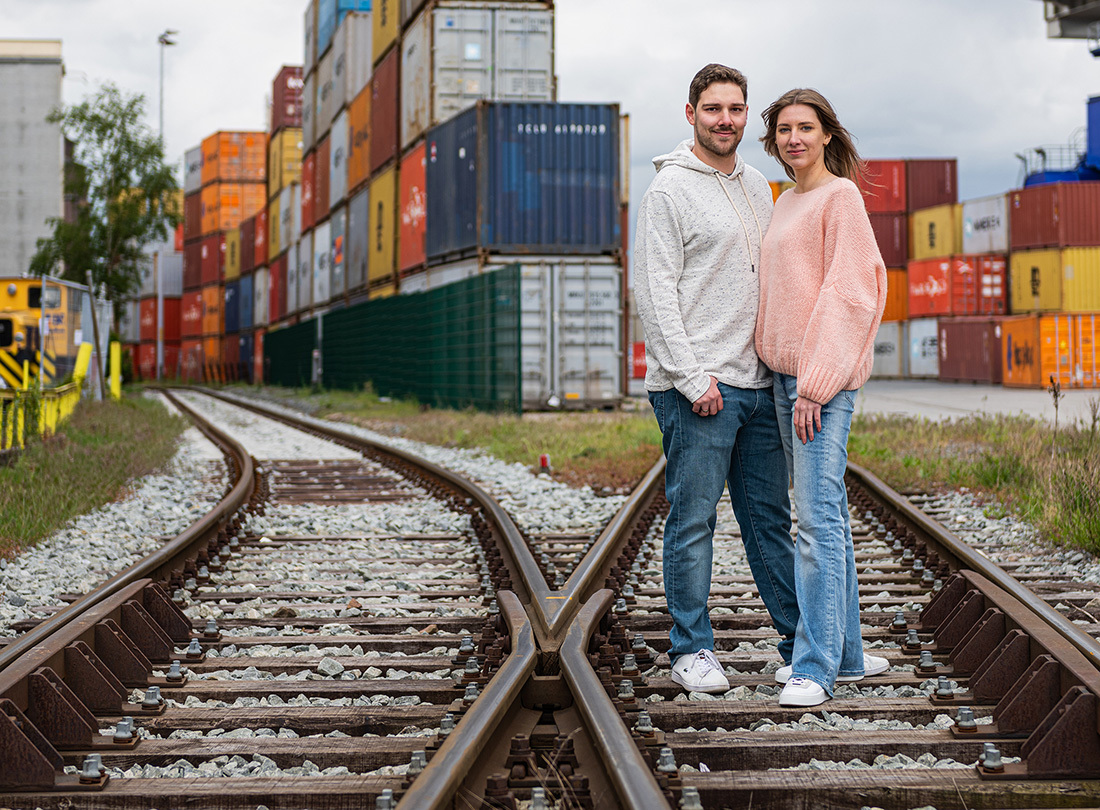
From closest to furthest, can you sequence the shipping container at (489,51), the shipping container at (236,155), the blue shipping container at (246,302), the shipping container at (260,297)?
the shipping container at (489,51) → the shipping container at (260,297) → the blue shipping container at (246,302) → the shipping container at (236,155)

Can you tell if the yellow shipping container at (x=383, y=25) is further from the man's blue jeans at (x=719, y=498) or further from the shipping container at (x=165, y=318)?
the shipping container at (x=165, y=318)

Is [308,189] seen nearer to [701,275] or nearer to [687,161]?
[687,161]

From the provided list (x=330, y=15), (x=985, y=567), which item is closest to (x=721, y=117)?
(x=985, y=567)

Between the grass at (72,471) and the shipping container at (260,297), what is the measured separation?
29098 mm

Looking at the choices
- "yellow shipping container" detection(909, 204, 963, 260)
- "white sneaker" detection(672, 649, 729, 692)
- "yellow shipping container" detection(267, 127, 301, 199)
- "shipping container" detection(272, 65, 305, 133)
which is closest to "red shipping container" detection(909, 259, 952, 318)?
"yellow shipping container" detection(909, 204, 963, 260)

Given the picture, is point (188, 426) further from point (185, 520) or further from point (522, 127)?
point (185, 520)

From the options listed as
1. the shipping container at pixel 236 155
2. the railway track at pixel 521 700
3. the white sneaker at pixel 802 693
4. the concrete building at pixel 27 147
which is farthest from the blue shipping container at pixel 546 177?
the shipping container at pixel 236 155

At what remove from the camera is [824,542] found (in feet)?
9.85

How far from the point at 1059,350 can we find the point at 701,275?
→ 24.9 meters

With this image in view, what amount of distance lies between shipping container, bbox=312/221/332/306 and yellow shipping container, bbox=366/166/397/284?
16.6 ft

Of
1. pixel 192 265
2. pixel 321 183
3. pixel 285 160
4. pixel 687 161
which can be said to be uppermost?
pixel 285 160

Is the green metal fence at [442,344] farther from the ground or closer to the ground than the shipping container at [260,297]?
closer to the ground

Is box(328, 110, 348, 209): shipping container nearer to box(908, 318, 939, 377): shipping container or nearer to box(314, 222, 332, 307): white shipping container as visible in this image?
box(314, 222, 332, 307): white shipping container

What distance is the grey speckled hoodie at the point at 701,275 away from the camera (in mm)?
3092
